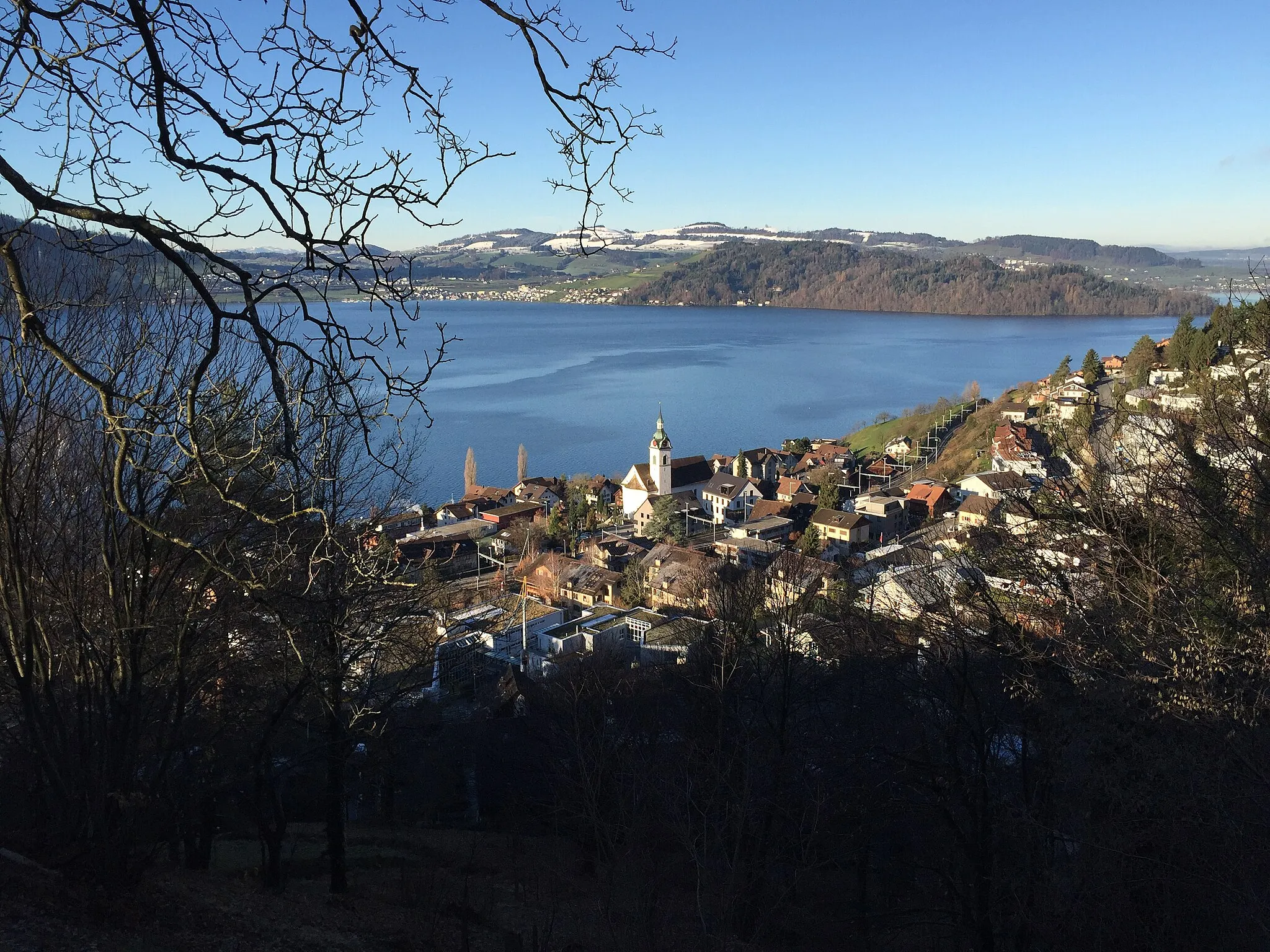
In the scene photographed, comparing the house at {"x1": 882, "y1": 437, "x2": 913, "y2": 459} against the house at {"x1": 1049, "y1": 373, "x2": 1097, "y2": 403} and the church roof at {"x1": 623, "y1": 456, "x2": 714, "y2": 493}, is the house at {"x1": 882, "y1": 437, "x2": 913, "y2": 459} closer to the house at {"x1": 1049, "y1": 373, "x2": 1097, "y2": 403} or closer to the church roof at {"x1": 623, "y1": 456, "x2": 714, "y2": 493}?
the house at {"x1": 1049, "y1": 373, "x2": 1097, "y2": 403}

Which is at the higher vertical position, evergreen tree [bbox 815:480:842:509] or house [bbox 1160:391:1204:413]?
house [bbox 1160:391:1204:413]

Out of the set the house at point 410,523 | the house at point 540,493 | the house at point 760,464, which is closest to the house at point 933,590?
the house at point 410,523

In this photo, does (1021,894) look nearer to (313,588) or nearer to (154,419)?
(313,588)

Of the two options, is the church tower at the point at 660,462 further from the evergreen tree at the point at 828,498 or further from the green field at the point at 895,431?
the green field at the point at 895,431

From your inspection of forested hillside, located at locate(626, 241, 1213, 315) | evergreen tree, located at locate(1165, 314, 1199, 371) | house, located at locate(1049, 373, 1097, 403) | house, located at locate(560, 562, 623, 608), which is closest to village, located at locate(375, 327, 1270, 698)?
house, located at locate(560, 562, 623, 608)

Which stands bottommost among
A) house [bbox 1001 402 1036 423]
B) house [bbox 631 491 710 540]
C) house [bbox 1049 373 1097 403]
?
house [bbox 631 491 710 540]

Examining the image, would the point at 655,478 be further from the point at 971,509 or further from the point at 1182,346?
the point at 1182,346

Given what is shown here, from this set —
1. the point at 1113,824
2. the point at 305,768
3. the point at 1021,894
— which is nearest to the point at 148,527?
the point at 1113,824
